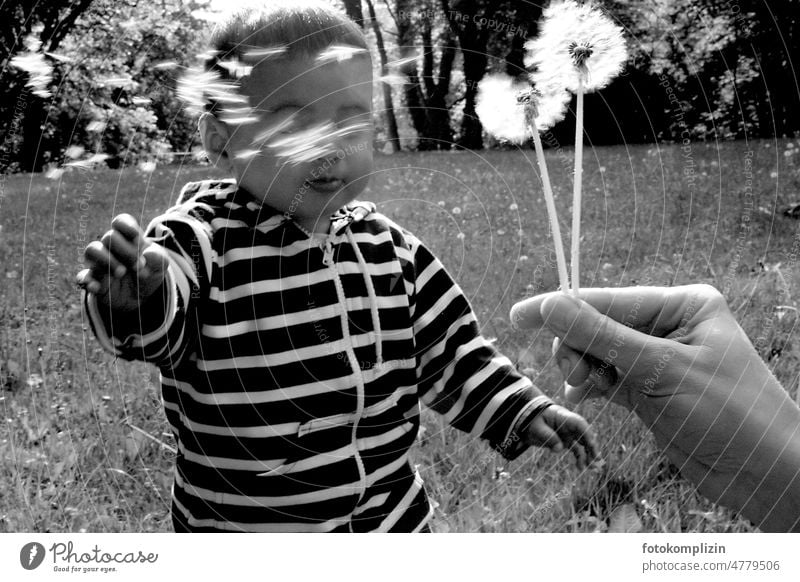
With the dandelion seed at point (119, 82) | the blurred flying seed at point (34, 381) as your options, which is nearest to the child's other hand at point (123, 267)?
the dandelion seed at point (119, 82)

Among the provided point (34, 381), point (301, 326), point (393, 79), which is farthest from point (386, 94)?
point (34, 381)

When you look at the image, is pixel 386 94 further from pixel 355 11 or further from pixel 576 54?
pixel 576 54

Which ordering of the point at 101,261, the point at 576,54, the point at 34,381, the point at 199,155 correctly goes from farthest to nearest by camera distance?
the point at 34,381 < the point at 199,155 < the point at 576,54 < the point at 101,261

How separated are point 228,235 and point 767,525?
21.6 inches

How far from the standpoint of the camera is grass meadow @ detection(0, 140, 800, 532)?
28.1 inches

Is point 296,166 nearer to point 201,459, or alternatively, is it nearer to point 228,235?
point 228,235

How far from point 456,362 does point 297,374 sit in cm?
17

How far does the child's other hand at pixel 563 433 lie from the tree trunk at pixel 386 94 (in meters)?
0.29

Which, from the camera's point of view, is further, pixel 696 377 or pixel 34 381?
pixel 34 381

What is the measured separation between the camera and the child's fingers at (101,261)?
0.41m

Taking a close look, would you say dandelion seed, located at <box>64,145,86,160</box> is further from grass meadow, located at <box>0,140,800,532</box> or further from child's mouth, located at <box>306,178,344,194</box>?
child's mouth, located at <box>306,178,344,194</box>

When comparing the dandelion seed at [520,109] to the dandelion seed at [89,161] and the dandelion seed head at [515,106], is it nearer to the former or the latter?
the dandelion seed head at [515,106]

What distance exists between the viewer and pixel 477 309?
95cm
